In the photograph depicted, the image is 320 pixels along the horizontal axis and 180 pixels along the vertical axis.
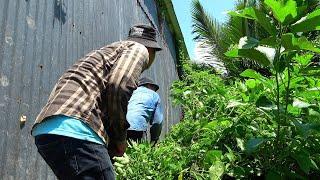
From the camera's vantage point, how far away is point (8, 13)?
11.4ft

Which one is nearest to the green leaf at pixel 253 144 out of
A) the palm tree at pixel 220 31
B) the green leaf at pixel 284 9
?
the green leaf at pixel 284 9

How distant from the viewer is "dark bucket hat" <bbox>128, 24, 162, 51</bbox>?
2.74 m

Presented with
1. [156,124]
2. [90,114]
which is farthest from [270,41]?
[156,124]

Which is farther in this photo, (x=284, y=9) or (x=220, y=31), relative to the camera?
(x=220, y=31)

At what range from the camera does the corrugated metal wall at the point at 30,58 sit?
3.33 metres

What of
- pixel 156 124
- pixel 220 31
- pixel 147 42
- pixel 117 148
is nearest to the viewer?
pixel 117 148

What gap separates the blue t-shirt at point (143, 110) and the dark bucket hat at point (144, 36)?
92.4 inches

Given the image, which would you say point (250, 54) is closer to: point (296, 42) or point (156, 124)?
point (296, 42)

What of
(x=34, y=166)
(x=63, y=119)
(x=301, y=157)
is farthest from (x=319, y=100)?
(x=34, y=166)

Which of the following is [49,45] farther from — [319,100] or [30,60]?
[319,100]

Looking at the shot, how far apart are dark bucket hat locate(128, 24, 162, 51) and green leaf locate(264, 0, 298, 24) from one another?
37.9 inches

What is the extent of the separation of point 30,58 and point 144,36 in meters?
1.27

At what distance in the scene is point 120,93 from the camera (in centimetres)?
224

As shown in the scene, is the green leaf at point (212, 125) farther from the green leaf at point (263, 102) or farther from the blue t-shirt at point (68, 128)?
the blue t-shirt at point (68, 128)
